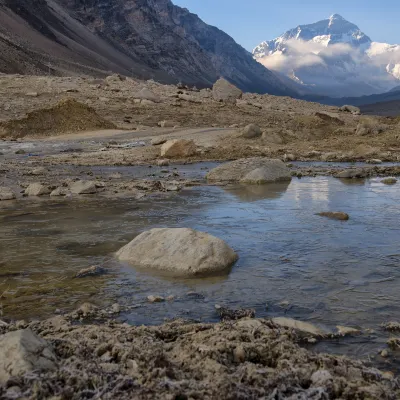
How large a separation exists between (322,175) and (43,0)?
123 meters

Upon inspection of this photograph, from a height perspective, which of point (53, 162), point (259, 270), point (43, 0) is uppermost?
point (43, 0)

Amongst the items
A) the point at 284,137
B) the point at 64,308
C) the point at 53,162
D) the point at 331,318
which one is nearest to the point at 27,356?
the point at 64,308

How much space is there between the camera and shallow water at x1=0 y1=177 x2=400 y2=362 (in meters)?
4.43

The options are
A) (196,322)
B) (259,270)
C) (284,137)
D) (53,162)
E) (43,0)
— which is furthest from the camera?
(43,0)

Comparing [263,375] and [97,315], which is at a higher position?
[263,375]

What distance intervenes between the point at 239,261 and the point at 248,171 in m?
6.92

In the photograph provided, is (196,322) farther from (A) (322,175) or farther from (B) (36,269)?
(A) (322,175)

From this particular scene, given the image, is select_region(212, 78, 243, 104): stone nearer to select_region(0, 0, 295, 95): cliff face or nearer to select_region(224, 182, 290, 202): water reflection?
select_region(224, 182, 290, 202): water reflection

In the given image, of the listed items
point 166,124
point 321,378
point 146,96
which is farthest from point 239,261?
point 146,96

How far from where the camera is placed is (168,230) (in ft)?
19.4

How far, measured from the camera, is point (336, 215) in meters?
8.06

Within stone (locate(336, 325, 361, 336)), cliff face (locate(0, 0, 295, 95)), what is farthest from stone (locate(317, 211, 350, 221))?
cliff face (locate(0, 0, 295, 95))

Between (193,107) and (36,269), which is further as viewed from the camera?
(193,107)

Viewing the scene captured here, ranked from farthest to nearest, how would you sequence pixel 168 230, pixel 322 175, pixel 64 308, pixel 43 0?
pixel 43 0, pixel 322 175, pixel 168 230, pixel 64 308
